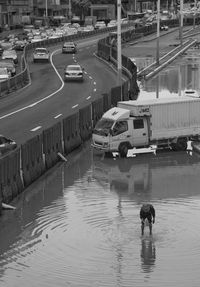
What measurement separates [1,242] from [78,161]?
12639 millimetres

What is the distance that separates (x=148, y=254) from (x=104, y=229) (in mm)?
2896

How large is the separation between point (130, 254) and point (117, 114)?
15062 millimetres

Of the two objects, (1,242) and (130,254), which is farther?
(1,242)

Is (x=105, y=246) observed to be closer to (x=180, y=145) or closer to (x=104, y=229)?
(x=104, y=229)

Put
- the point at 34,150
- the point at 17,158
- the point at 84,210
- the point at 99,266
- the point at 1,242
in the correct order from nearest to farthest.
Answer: the point at 99,266 < the point at 1,242 < the point at 84,210 < the point at 17,158 < the point at 34,150

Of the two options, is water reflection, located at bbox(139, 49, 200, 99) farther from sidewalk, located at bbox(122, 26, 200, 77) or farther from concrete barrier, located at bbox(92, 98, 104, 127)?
concrete barrier, located at bbox(92, 98, 104, 127)

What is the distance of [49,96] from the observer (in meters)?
56.2

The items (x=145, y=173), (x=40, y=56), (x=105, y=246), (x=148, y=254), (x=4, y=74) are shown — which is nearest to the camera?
(x=148, y=254)

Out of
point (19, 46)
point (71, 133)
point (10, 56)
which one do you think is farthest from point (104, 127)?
point (19, 46)

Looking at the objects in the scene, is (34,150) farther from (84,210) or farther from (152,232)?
(152,232)

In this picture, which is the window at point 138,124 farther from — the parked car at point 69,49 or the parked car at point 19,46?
the parked car at point 19,46

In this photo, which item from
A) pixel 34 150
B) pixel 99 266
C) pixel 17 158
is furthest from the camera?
pixel 34 150

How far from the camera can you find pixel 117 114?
35.3 meters

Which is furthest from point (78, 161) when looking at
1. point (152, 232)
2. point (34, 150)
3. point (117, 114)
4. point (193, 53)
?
point (193, 53)
